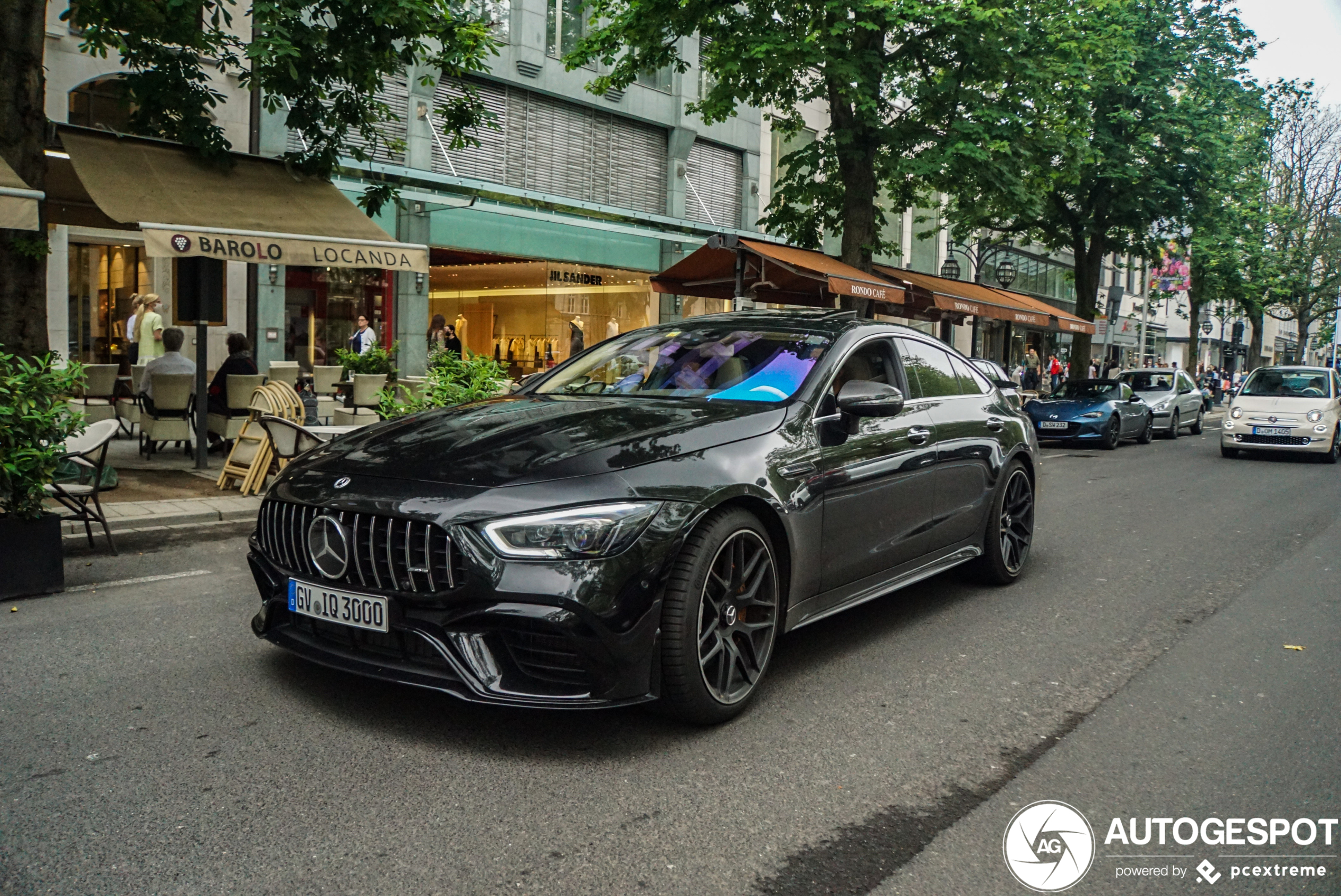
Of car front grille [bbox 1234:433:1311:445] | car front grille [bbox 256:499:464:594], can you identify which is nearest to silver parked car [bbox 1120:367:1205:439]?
car front grille [bbox 1234:433:1311:445]

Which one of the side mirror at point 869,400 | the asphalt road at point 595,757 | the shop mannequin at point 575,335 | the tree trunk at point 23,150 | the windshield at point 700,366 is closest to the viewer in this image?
the asphalt road at point 595,757

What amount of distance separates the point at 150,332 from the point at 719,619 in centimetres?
1311

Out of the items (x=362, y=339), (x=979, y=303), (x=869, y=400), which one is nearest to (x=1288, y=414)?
(x=979, y=303)

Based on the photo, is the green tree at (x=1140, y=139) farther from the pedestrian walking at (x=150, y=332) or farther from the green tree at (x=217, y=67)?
the pedestrian walking at (x=150, y=332)

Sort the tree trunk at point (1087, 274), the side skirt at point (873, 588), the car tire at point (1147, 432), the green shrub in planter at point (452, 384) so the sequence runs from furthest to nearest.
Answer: the tree trunk at point (1087, 274), the car tire at point (1147, 432), the green shrub in planter at point (452, 384), the side skirt at point (873, 588)

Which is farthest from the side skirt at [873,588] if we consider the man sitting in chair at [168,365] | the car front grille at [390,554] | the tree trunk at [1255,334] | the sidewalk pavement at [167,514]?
the tree trunk at [1255,334]

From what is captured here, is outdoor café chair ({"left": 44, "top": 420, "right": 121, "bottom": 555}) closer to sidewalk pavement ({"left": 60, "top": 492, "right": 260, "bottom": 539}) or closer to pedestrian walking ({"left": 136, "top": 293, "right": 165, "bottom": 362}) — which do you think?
sidewalk pavement ({"left": 60, "top": 492, "right": 260, "bottom": 539})

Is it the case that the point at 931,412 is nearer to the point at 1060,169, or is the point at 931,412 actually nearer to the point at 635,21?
the point at 635,21

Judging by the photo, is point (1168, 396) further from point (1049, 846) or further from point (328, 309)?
point (1049, 846)

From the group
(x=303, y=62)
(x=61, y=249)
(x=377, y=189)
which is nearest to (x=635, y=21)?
(x=377, y=189)

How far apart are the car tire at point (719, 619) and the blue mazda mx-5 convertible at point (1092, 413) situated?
55.1ft

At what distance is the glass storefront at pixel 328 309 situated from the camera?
767 inches

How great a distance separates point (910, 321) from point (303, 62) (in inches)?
1027

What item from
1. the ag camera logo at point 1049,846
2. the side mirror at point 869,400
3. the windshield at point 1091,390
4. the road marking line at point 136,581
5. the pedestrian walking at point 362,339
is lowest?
the road marking line at point 136,581
